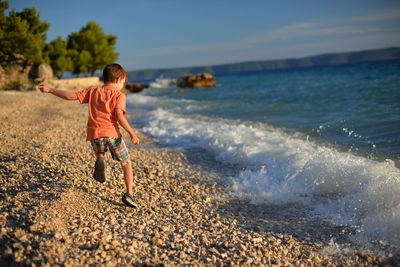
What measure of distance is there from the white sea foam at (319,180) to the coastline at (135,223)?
606mm

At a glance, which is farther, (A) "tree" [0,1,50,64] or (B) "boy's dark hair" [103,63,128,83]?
(A) "tree" [0,1,50,64]

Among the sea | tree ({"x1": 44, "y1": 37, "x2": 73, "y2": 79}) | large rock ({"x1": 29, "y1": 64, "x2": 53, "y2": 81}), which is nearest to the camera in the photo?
the sea

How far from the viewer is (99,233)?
4012mm

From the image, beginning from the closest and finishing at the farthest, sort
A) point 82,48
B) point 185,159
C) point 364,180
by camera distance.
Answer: point 364,180
point 185,159
point 82,48

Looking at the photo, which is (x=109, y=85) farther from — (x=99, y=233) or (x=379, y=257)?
(x=379, y=257)

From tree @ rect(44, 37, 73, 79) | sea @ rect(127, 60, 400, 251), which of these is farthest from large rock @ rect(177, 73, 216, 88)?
sea @ rect(127, 60, 400, 251)

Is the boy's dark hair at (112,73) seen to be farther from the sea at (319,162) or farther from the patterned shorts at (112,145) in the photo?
the sea at (319,162)

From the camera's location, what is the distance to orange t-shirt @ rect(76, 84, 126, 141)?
4605 mm

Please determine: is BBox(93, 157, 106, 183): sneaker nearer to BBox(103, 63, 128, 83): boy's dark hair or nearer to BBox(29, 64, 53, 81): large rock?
BBox(103, 63, 128, 83): boy's dark hair

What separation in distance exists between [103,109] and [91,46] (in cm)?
4610

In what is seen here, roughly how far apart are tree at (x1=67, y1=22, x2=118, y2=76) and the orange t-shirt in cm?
4348

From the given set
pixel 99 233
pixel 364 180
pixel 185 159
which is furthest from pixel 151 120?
pixel 99 233

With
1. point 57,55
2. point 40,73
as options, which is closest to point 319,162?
point 40,73

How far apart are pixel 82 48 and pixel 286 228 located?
4766 centimetres
